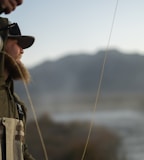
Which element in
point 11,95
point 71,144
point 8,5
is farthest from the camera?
point 71,144

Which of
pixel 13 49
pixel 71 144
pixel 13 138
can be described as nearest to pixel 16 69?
pixel 13 49

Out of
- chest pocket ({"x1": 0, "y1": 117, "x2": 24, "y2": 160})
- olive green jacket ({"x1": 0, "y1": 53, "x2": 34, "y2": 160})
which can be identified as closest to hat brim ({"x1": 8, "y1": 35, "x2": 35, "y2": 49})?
olive green jacket ({"x1": 0, "y1": 53, "x2": 34, "y2": 160})

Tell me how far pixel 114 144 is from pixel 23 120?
10.6 meters

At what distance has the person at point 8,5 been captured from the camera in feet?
4.77

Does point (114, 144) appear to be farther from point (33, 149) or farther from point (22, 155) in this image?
point (22, 155)

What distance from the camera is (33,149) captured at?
10.8m

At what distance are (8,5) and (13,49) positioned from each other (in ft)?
0.54

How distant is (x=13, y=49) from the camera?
158 centimetres

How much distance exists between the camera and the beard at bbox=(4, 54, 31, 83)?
1.54 m

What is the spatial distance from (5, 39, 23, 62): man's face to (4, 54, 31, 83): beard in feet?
0.05

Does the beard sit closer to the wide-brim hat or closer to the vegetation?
the wide-brim hat

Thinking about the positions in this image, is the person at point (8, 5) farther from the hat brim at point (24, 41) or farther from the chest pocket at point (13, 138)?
the chest pocket at point (13, 138)

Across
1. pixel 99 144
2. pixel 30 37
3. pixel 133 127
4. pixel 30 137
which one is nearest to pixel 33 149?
pixel 30 137

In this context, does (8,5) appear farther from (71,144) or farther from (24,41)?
(71,144)
